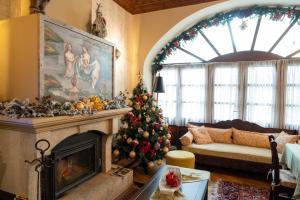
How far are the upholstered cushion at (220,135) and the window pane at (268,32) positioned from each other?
Result: 1.80 m

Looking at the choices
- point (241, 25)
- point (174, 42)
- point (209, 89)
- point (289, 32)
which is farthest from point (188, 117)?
point (289, 32)

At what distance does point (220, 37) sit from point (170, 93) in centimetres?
163

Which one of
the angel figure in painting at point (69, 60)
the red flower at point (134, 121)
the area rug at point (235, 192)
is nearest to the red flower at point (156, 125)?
the red flower at point (134, 121)

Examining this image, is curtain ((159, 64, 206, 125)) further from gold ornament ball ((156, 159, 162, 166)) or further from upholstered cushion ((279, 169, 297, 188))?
Result: upholstered cushion ((279, 169, 297, 188))

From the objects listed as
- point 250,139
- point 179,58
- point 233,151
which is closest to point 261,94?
point 250,139

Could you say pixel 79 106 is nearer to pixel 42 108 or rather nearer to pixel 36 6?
pixel 42 108

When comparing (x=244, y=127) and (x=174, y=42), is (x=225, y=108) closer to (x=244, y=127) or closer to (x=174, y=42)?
(x=244, y=127)

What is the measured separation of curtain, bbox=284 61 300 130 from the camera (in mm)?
3779

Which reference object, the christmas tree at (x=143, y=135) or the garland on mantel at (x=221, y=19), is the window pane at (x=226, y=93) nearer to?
the garland on mantel at (x=221, y=19)

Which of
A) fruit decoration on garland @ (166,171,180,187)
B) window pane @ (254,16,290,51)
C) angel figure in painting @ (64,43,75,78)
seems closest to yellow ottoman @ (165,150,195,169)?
fruit decoration on garland @ (166,171,180,187)

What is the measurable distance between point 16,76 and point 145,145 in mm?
2001

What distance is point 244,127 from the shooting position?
13.5 ft

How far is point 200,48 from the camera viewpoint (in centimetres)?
448

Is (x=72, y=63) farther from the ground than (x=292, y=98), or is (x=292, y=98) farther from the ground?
(x=72, y=63)
